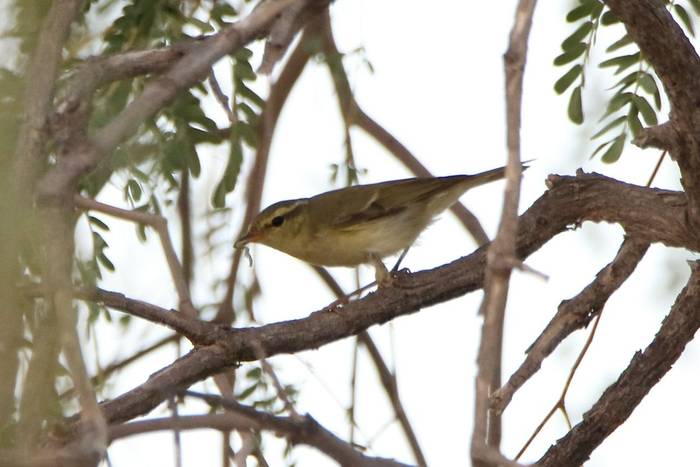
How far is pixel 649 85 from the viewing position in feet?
14.5

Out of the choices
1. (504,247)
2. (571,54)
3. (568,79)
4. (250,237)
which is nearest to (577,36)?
(571,54)

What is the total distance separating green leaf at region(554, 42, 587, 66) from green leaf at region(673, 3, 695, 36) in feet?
1.22

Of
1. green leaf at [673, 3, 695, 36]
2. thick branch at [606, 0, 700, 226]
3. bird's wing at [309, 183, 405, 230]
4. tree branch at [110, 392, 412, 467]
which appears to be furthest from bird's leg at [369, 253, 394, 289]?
tree branch at [110, 392, 412, 467]

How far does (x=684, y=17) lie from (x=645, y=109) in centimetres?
38

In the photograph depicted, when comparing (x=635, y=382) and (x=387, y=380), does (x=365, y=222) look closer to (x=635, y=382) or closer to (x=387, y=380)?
(x=387, y=380)

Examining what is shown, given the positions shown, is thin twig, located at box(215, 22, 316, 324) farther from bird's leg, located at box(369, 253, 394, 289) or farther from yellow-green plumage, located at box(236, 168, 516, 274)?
bird's leg, located at box(369, 253, 394, 289)

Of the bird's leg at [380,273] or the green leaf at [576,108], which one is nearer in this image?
the bird's leg at [380,273]

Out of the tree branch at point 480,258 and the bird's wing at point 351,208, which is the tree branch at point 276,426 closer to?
the tree branch at point 480,258

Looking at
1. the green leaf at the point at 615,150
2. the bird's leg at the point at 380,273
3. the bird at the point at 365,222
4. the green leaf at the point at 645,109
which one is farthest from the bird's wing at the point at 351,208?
the green leaf at the point at 645,109

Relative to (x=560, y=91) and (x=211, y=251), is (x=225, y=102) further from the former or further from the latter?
(x=560, y=91)

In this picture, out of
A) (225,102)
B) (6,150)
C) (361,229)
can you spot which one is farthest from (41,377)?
(361,229)

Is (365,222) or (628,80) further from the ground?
(365,222)

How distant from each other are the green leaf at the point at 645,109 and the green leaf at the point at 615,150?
0.37ft

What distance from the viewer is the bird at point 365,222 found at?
18.1 ft
